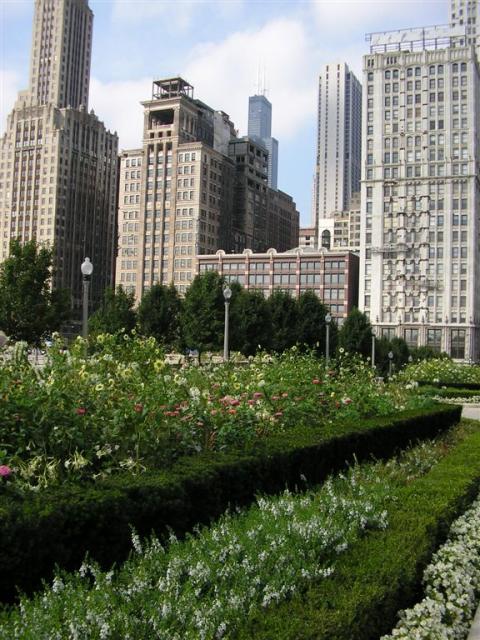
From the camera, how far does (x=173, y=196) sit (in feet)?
398

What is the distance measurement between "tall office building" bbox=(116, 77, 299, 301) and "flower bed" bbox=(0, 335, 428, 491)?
106560 mm

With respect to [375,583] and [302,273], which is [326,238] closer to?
[302,273]

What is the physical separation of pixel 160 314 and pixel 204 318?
6898 millimetres

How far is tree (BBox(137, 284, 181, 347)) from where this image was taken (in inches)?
2172

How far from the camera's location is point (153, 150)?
12388cm

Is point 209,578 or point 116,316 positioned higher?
point 116,316

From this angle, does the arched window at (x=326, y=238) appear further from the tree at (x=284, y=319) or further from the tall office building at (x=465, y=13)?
the tree at (x=284, y=319)

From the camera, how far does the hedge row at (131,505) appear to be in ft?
14.8

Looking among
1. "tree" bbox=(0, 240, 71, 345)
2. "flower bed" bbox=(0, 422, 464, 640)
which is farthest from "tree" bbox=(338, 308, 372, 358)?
"flower bed" bbox=(0, 422, 464, 640)

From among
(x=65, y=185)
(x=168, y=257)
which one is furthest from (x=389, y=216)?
(x=65, y=185)

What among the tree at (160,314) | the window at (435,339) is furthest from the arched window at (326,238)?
the tree at (160,314)

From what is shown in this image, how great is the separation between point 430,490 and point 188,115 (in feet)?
410

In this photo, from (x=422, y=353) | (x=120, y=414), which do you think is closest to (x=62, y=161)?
(x=422, y=353)

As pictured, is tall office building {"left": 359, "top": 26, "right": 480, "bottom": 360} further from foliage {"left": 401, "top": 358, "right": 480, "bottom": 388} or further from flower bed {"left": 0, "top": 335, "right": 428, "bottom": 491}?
A: flower bed {"left": 0, "top": 335, "right": 428, "bottom": 491}
